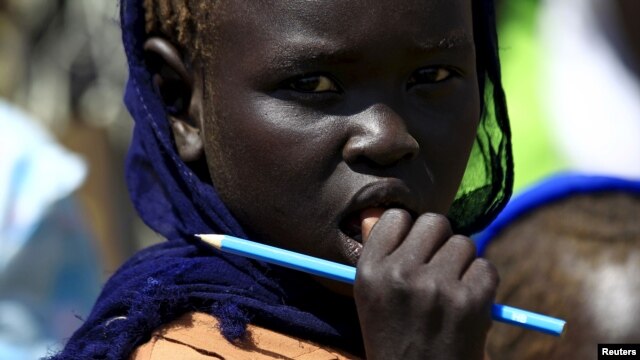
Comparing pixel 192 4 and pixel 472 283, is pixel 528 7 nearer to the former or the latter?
pixel 192 4

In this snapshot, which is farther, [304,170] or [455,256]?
[304,170]

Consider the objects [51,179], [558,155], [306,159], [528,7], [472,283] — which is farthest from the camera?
[528,7]

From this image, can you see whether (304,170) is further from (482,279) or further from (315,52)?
(482,279)

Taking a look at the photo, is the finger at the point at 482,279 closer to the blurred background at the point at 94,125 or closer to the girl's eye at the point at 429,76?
the girl's eye at the point at 429,76

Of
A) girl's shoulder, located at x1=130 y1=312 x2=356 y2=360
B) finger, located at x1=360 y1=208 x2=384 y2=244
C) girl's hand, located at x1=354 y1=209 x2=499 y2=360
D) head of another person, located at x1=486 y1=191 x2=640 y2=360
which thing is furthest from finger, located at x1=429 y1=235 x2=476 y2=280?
head of another person, located at x1=486 y1=191 x2=640 y2=360

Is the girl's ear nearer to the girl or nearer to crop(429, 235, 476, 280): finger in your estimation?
the girl

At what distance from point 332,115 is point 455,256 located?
0.30 metres

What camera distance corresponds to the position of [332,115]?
181 cm

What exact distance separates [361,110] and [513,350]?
3.32 ft

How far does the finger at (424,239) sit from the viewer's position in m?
1.65

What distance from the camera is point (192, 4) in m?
2.00

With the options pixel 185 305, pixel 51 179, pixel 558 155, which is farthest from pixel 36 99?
pixel 185 305

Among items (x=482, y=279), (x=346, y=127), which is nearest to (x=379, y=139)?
(x=346, y=127)

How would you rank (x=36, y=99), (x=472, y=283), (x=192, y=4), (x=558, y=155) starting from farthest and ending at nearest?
(x=36, y=99) < (x=558, y=155) < (x=192, y=4) < (x=472, y=283)
